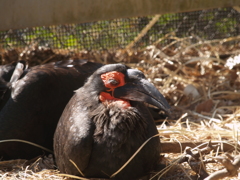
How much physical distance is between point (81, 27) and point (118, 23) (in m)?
0.38

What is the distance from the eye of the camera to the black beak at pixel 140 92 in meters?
1.78

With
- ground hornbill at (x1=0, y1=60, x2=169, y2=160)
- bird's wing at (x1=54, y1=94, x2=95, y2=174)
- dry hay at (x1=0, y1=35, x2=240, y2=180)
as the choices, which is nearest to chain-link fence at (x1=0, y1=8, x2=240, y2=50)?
dry hay at (x1=0, y1=35, x2=240, y2=180)

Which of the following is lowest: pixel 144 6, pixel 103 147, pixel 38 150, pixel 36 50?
pixel 38 150

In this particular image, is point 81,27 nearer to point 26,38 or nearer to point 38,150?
point 26,38

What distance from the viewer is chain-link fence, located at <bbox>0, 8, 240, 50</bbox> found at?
3666 millimetres

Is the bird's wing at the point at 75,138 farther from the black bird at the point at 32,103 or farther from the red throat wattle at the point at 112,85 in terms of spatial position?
the black bird at the point at 32,103

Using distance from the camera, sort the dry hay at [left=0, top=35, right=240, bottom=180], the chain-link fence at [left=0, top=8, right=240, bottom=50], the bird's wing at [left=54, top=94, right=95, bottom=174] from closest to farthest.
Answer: the bird's wing at [left=54, top=94, right=95, bottom=174] → the dry hay at [left=0, top=35, right=240, bottom=180] → the chain-link fence at [left=0, top=8, right=240, bottom=50]

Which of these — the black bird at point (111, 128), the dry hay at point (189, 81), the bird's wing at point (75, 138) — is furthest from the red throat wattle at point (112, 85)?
the dry hay at point (189, 81)

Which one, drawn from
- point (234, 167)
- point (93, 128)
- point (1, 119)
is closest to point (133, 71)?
point (93, 128)

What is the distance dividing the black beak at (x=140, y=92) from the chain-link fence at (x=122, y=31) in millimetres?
1984

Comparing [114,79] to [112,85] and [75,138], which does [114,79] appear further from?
[75,138]

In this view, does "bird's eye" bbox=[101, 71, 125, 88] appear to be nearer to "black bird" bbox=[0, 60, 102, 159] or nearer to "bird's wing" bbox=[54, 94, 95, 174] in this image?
"bird's wing" bbox=[54, 94, 95, 174]

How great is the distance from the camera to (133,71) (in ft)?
6.11

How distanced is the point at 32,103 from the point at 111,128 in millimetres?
711
